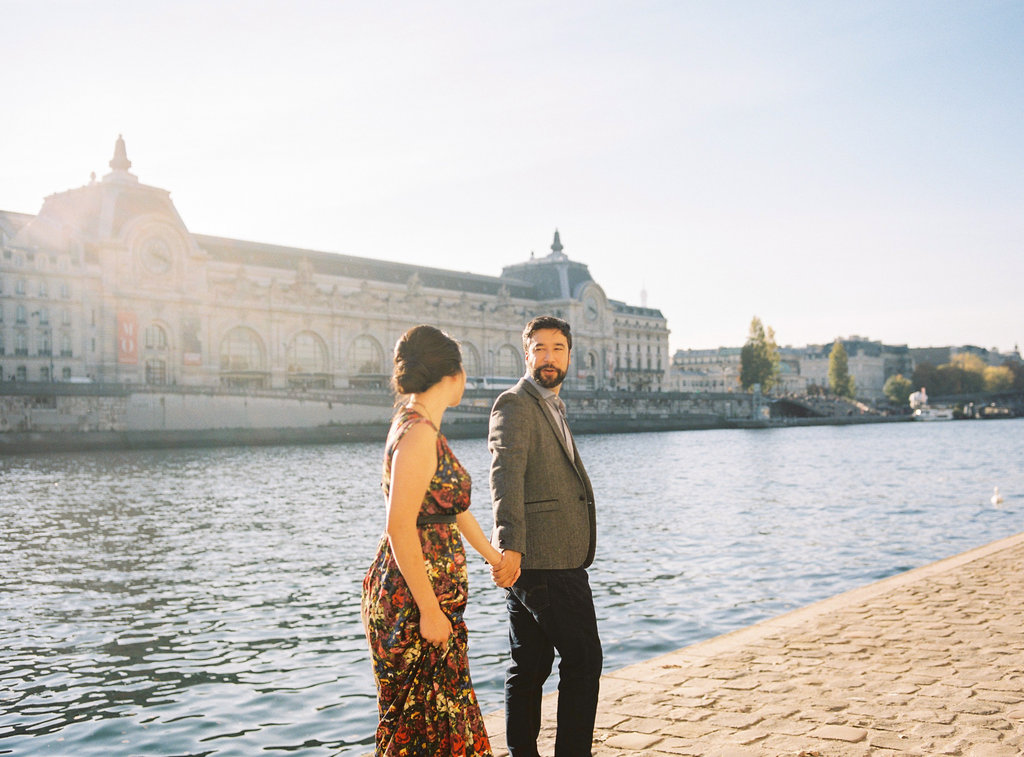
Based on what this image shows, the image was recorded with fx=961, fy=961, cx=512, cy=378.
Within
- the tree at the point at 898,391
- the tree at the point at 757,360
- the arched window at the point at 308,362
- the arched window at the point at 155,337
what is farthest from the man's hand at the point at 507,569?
the tree at the point at 898,391

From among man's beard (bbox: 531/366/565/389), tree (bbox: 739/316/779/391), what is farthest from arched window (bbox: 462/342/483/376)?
man's beard (bbox: 531/366/565/389)

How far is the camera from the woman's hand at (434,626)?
3.94 meters

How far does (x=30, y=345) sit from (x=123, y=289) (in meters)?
8.71

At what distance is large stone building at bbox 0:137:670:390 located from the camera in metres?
67.6

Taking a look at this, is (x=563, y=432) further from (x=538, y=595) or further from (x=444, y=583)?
(x=444, y=583)

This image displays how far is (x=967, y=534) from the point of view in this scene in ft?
62.5

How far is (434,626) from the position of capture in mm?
3953

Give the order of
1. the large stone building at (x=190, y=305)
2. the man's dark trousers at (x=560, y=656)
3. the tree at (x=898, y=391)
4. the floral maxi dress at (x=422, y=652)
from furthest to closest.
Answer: the tree at (x=898, y=391), the large stone building at (x=190, y=305), the man's dark trousers at (x=560, y=656), the floral maxi dress at (x=422, y=652)

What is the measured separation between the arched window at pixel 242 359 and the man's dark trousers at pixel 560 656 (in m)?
77.6

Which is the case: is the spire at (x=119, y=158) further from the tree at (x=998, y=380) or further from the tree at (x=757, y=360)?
the tree at (x=998, y=380)

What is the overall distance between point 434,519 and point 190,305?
253 feet

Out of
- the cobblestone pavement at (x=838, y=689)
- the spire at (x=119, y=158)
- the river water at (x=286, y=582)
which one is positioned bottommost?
the river water at (x=286, y=582)

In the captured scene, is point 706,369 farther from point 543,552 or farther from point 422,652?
point 422,652

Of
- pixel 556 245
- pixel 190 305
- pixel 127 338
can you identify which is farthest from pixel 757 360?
pixel 127 338
